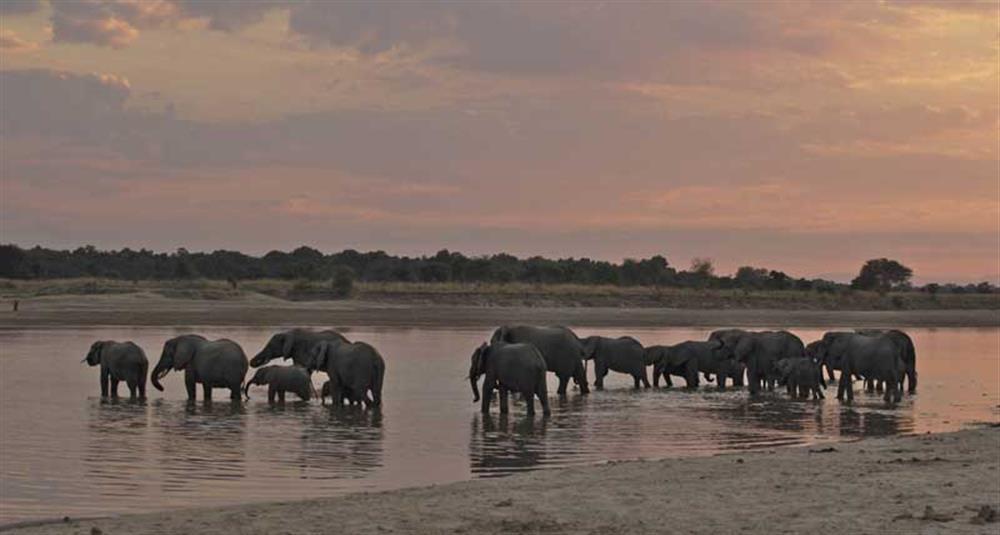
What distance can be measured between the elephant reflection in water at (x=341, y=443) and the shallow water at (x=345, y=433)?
3cm

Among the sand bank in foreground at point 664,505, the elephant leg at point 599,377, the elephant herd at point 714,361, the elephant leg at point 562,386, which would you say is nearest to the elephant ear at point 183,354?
the elephant herd at point 714,361

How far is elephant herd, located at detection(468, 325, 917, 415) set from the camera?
75.3ft

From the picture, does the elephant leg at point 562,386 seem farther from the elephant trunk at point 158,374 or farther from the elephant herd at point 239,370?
the elephant trunk at point 158,374

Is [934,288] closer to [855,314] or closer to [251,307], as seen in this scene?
[855,314]

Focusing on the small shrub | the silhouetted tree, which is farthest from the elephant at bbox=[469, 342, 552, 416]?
the silhouetted tree

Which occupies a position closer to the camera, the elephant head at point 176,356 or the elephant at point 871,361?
the elephant head at point 176,356

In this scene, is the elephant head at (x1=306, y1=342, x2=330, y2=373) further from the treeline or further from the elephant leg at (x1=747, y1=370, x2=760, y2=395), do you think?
the treeline

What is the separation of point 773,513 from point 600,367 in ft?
65.4

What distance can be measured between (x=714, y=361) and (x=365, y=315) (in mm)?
38324

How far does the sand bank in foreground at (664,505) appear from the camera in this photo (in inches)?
428

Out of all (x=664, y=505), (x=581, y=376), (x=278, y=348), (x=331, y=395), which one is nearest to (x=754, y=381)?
(x=581, y=376)

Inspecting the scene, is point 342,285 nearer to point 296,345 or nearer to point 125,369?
point 296,345

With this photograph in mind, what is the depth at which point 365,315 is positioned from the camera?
68562 millimetres

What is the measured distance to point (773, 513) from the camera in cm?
1129
